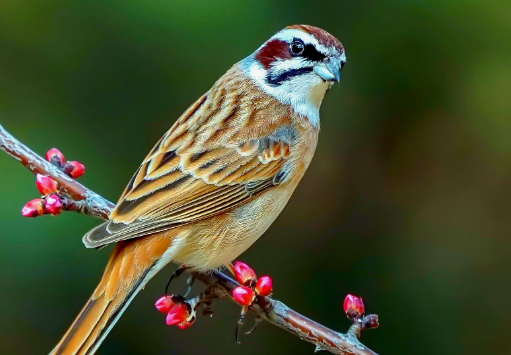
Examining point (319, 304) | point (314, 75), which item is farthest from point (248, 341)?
point (314, 75)

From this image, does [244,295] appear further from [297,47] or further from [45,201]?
[297,47]

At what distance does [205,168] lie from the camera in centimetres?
430

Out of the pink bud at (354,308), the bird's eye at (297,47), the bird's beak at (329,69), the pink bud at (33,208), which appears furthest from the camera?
the bird's eye at (297,47)

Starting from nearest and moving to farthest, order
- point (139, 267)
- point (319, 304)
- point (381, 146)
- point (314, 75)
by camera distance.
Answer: point (139, 267), point (314, 75), point (319, 304), point (381, 146)

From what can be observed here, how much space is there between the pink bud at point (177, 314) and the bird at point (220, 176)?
0.17 m

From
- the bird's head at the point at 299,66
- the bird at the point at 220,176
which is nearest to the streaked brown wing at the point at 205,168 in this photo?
the bird at the point at 220,176

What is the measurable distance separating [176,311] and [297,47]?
4.66 ft

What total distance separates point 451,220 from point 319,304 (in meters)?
1.07

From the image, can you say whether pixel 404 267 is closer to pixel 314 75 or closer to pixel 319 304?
pixel 319 304

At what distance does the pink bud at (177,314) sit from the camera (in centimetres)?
396

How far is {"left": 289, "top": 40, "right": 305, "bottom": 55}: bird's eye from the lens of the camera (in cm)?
449

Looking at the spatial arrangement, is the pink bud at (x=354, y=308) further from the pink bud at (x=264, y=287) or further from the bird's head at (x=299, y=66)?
the bird's head at (x=299, y=66)

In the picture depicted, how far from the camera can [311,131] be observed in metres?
4.72

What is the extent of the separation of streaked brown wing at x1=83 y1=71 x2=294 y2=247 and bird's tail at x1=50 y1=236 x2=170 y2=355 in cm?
10
